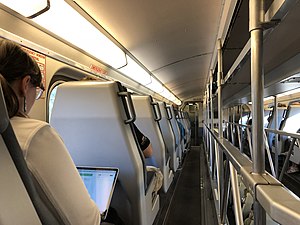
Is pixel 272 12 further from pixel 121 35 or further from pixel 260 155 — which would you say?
pixel 121 35

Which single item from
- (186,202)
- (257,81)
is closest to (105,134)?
(257,81)

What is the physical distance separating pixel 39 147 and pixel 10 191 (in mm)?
315

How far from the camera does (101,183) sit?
1.57 m

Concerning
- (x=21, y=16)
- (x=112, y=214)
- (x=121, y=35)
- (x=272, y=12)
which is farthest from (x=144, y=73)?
(x=272, y=12)

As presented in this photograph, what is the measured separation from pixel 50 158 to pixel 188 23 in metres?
2.74

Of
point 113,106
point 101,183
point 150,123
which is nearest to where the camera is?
point 101,183

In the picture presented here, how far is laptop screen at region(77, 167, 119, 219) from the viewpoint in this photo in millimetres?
1513

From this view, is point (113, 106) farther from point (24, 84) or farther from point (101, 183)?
point (24, 84)

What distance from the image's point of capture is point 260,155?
95cm

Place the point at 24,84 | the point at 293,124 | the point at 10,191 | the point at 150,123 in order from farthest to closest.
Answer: the point at 293,124
the point at 150,123
the point at 24,84
the point at 10,191

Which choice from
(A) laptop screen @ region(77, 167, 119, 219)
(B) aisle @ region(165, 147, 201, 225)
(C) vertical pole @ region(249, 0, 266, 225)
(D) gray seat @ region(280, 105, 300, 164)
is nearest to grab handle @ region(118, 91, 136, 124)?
(A) laptop screen @ region(77, 167, 119, 219)

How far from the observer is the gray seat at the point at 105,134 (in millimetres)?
1716

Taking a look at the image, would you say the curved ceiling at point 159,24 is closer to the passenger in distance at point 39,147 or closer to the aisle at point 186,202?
the passenger in distance at point 39,147

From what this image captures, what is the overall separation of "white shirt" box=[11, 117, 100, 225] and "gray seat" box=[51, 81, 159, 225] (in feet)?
2.40
